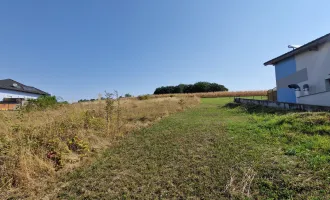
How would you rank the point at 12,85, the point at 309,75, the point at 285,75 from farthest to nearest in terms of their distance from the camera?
the point at 12,85, the point at 285,75, the point at 309,75

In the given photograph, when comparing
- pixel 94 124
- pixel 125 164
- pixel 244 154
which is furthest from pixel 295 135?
pixel 94 124

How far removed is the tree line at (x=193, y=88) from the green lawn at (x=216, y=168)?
5158 centimetres

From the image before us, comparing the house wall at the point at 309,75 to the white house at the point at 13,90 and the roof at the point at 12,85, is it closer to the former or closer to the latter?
the white house at the point at 13,90

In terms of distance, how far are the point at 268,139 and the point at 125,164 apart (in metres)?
3.51

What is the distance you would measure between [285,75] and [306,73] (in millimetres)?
1935

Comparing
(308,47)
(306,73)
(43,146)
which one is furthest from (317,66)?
(43,146)

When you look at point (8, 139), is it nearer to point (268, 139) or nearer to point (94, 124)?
point (94, 124)

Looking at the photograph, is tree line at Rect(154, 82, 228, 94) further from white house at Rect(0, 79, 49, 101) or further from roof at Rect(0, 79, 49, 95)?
roof at Rect(0, 79, 49, 95)

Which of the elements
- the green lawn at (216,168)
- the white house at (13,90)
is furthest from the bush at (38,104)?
the white house at (13,90)

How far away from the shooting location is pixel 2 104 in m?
22.6

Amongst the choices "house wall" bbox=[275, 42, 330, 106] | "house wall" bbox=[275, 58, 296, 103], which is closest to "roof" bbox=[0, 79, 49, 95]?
"house wall" bbox=[275, 58, 296, 103]

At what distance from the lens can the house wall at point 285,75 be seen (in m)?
11.9

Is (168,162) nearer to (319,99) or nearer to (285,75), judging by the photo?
(319,99)

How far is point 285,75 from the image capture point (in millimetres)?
12586
